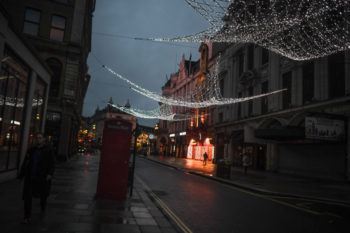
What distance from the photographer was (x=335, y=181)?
83.9 ft

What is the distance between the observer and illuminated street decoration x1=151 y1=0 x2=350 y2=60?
17.5m

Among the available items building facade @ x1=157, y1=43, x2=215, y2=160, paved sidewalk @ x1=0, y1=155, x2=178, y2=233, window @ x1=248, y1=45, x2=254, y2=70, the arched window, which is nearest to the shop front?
building facade @ x1=157, y1=43, x2=215, y2=160

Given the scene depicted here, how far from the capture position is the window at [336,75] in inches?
1011

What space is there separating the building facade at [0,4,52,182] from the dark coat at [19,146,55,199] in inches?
184

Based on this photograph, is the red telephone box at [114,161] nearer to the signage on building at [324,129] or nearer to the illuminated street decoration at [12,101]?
the illuminated street decoration at [12,101]

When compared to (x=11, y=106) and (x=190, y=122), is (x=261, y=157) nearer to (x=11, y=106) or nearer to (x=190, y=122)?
(x=11, y=106)

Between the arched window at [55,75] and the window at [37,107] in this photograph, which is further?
the arched window at [55,75]

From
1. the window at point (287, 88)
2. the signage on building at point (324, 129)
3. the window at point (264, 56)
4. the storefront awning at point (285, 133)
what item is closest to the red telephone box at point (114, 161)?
the signage on building at point (324, 129)

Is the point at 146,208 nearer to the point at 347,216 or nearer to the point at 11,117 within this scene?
the point at 347,216

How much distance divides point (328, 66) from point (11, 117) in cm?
2075

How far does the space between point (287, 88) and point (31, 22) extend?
20614mm

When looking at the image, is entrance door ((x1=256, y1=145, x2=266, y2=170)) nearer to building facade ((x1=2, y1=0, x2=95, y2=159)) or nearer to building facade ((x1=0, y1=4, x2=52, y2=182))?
building facade ((x1=2, y1=0, x2=95, y2=159))

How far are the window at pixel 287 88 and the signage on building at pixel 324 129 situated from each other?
768 centimetres

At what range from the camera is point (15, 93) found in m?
14.4
